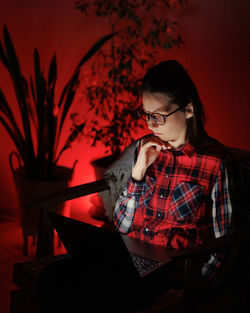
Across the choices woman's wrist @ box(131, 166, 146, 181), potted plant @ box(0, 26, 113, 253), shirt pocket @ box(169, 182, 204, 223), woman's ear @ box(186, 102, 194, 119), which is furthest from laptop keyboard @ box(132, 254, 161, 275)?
potted plant @ box(0, 26, 113, 253)

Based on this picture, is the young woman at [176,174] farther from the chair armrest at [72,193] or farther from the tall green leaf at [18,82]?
the tall green leaf at [18,82]

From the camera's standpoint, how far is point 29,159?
10.6ft

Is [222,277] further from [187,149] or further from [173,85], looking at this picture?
[173,85]

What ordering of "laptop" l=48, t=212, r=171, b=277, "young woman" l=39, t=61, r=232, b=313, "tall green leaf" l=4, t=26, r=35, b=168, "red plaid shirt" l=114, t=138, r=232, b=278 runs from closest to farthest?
"laptop" l=48, t=212, r=171, b=277 → "young woman" l=39, t=61, r=232, b=313 → "red plaid shirt" l=114, t=138, r=232, b=278 → "tall green leaf" l=4, t=26, r=35, b=168

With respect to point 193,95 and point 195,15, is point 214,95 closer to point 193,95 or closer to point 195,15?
point 195,15

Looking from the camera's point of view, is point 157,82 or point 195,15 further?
point 195,15

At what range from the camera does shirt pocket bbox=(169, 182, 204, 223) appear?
6.47ft

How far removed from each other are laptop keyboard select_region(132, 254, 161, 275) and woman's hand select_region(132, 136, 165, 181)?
1.30 feet

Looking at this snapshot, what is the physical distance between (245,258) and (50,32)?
8.07 ft

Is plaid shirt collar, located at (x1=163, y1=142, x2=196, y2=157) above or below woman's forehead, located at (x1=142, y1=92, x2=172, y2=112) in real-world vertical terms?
below

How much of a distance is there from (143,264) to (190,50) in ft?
6.30

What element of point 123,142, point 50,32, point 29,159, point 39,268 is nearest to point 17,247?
point 29,159

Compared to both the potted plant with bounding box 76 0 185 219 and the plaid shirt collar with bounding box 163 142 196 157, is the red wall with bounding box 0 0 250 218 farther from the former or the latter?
the plaid shirt collar with bounding box 163 142 196 157

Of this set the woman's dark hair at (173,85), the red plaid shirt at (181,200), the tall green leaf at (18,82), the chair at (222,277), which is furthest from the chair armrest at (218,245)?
the tall green leaf at (18,82)
